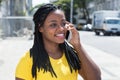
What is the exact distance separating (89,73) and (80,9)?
3569 inches

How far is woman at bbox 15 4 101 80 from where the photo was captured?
9.70 feet

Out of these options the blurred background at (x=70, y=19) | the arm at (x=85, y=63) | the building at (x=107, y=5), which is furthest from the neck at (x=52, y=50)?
the building at (x=107, y=5)

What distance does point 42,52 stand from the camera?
3.03 meters

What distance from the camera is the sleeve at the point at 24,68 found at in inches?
115

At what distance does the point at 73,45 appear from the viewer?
310cm

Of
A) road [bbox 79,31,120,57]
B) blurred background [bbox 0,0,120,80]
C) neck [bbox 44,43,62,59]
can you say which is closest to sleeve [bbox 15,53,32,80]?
neck [bbox 44,43,62,59]

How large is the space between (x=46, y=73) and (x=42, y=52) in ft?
0.50

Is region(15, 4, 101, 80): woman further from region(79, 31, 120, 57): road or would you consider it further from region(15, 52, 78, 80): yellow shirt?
region(79, 31, 120, 57): road

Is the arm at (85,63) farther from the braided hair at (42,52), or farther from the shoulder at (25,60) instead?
the shoulder at (25,60)

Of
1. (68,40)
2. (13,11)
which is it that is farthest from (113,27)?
(68,40)

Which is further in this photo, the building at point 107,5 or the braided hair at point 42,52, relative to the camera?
the building at point 107,5

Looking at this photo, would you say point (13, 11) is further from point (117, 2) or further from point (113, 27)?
point (117, 2)

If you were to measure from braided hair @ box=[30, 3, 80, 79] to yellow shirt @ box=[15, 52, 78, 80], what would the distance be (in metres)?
0.02

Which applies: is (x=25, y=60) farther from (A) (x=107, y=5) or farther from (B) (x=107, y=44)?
(A) (x=107, y=5)
